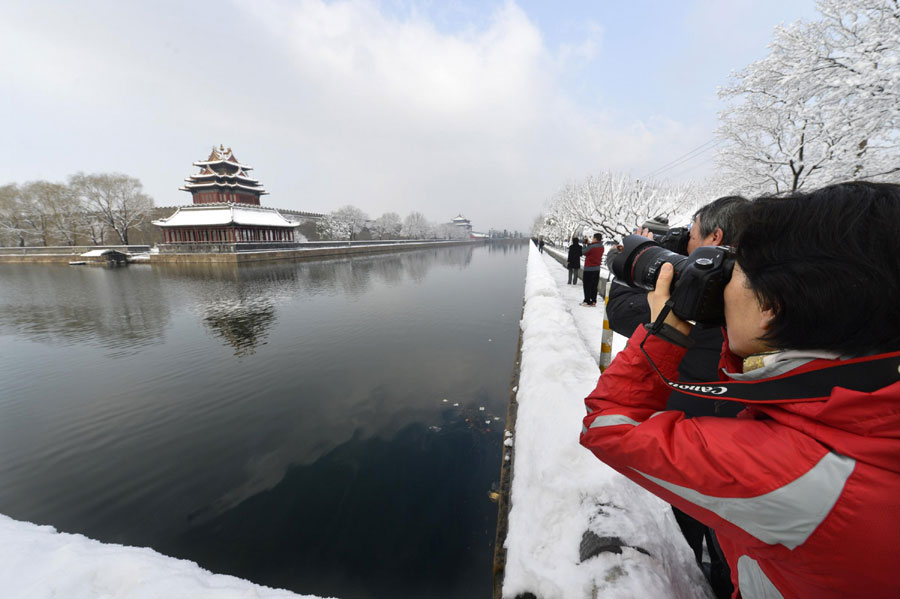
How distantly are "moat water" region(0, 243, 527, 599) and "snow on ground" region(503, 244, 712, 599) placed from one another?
0.98 metres

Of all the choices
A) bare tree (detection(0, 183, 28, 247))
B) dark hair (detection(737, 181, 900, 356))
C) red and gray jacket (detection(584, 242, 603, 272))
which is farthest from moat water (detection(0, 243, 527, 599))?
bare tree (detection(0, 183, 28, 247))

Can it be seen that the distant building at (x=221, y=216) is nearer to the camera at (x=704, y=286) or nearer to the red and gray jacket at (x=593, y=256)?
the red and gray jacket at (x=593, y=256)

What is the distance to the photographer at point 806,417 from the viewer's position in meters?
0.62

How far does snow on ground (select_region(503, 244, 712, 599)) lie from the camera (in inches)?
61.2

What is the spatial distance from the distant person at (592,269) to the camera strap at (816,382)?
23.4 ft

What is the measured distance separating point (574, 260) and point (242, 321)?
11.1m

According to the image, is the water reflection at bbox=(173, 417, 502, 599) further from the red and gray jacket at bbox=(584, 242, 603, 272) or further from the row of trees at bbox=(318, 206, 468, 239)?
the row of trees at bbox=(318, 206, 468, 239)

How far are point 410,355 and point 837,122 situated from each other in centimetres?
1040

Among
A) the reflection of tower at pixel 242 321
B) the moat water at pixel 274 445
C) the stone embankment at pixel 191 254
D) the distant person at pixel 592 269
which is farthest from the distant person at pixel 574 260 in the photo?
the stone embankment at pixel 191 254

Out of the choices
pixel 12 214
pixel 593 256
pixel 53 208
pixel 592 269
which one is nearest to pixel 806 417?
pixel 593 256

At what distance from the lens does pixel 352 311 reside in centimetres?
1123

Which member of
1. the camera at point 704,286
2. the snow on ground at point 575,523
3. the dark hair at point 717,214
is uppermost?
the dark hair at point 717,214

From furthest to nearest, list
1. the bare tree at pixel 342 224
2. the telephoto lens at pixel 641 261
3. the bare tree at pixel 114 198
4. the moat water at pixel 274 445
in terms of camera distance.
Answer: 1. the bare tree at pixel 342 224
2. the bare tree at pixel 114 198
3. the moat water at pixel 274 445
4. the telephoto lens at pixel 641 261

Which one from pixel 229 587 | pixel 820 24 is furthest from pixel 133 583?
pixel 820 24
